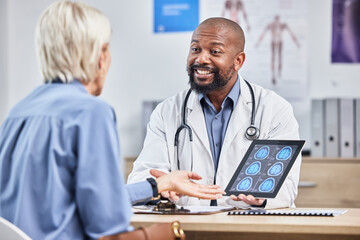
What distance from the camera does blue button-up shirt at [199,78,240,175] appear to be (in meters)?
2.62

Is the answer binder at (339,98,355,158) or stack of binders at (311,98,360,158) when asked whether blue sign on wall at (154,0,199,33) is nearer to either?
stack of binders at (311,98,360,158)

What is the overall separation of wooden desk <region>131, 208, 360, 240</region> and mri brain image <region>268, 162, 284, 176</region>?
18 cm

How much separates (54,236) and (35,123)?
0.28 meters

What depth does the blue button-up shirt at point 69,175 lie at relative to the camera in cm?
134

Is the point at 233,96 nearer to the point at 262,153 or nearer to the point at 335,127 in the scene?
the point at 262,153

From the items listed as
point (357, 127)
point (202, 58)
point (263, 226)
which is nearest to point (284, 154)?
point (263, 226)

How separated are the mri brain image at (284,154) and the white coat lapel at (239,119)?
1.60ft

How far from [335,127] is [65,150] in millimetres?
2843

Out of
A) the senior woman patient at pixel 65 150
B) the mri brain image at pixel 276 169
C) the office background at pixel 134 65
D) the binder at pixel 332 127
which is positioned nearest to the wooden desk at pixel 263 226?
the mri brain image at pixel 276 169

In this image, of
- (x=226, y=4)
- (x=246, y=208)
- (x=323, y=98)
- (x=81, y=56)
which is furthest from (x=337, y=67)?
(x=81, y=56)

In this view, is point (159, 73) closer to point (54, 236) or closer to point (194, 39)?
point (194, 39)

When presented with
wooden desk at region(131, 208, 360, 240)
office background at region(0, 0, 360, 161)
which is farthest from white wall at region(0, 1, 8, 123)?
wooden desk at region(131, 208, 360, 240)

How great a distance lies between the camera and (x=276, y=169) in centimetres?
206

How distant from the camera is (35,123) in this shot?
1.39m
